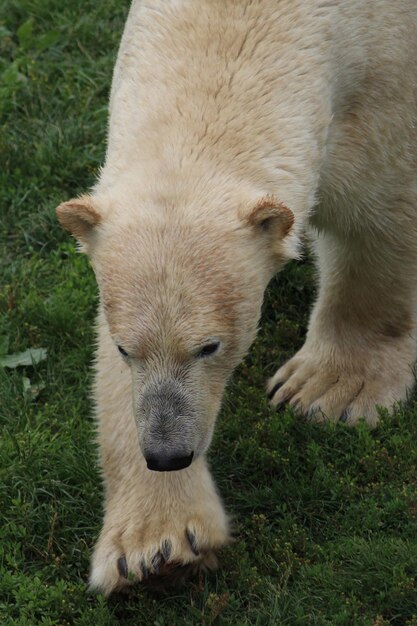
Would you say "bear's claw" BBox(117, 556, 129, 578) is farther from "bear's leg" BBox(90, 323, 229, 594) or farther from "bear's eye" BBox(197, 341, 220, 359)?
"bear's eye" BBox(197, 341, 220, 359)

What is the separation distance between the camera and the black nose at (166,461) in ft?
13.2

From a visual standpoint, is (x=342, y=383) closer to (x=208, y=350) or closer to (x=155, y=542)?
(x=155, y=542)

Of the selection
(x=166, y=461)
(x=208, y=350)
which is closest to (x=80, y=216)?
(x=208, y=350)

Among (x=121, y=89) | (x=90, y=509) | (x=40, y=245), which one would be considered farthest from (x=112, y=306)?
(x=40, y=245)

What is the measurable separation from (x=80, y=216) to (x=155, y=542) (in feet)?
4.14

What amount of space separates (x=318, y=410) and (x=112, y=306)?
172 centimetres

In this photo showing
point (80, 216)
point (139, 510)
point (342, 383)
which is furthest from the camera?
point (342, 383)

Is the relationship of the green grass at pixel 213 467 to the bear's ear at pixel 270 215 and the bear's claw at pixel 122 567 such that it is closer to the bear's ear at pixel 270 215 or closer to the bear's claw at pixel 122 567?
the bear's claw at pixel 122 567

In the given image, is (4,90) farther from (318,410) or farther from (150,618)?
(150,618)

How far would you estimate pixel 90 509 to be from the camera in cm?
496

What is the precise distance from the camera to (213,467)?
5145 mm

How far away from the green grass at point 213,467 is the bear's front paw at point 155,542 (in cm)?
8

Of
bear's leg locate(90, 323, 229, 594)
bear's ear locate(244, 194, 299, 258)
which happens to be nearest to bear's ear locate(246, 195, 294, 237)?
bear's ear locate(244, 194, 299, 258)

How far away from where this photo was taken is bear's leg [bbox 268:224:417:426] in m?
5.36
